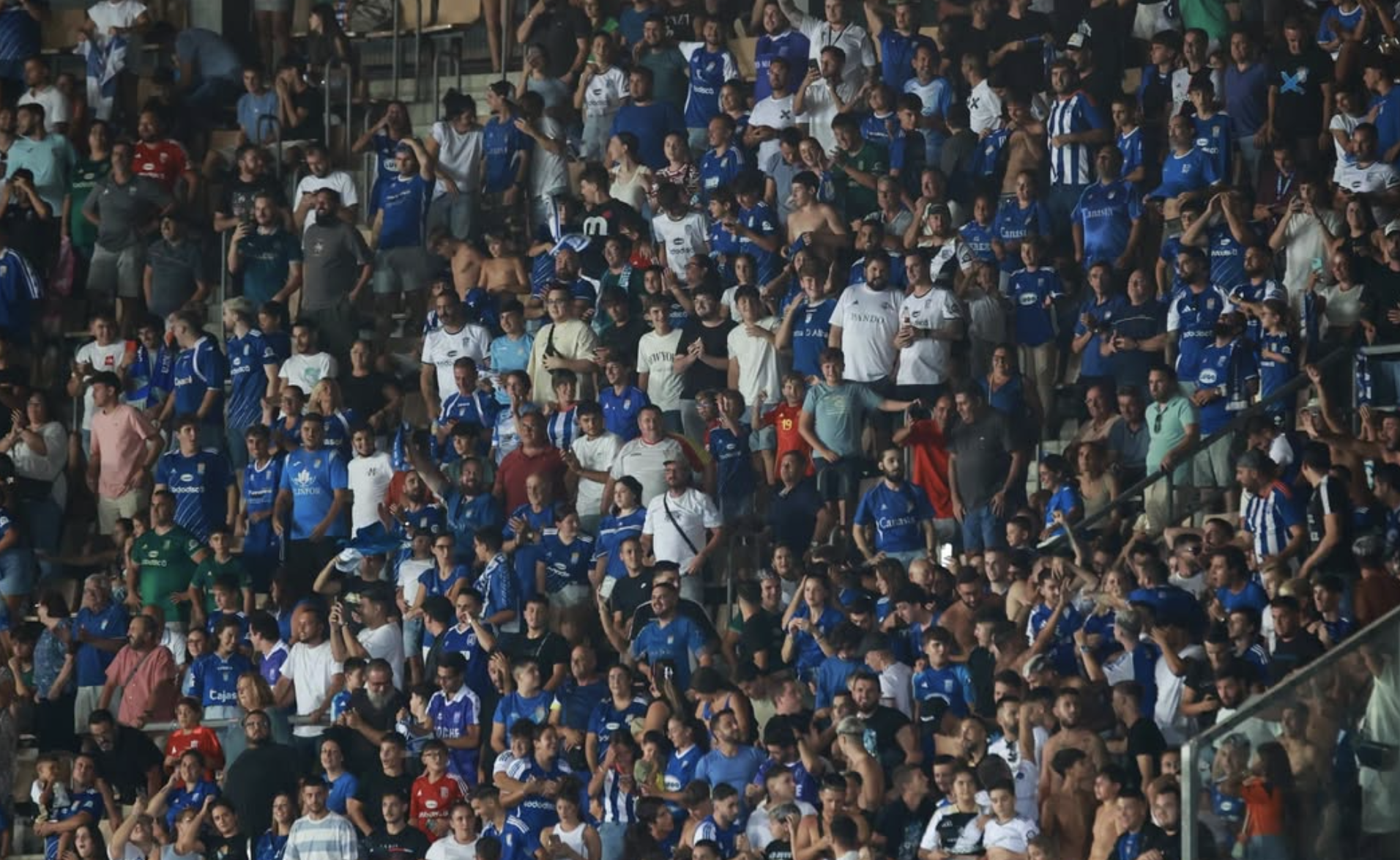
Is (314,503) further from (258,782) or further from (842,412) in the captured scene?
(842,412)

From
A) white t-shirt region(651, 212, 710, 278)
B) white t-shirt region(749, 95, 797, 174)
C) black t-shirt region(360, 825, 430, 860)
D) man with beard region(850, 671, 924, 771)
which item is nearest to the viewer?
man with beard region(850, 671, 924, 771)

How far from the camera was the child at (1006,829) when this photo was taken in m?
13.8

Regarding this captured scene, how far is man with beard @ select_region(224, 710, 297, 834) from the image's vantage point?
16.4 meters

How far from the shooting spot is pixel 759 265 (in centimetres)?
1850

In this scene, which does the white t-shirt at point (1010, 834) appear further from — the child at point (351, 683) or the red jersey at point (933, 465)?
Result: the child at point (351, 683)

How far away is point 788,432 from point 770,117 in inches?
117

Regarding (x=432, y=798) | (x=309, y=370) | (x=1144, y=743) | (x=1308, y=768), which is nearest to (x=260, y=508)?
(x=309, y=370)

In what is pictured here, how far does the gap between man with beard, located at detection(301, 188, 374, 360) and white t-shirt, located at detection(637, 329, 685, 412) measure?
245cm

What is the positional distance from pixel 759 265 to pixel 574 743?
379 centimetres

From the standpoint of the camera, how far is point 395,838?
15852mm

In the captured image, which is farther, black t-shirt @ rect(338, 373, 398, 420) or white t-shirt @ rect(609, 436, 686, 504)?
black t-shirt @ rect(338, 373, 398, 420)

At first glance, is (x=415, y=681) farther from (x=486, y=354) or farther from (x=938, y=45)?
(x=938, y=45)

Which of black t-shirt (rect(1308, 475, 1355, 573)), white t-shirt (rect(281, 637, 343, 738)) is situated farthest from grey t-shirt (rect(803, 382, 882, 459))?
black t-shirt (rect(1308, 475, 1355, 573))

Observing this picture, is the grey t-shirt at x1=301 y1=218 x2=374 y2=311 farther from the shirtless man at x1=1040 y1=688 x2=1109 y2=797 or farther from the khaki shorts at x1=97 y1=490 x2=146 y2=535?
the shirtless man at x1=1040 y1=688 x2=1109 y2=797
